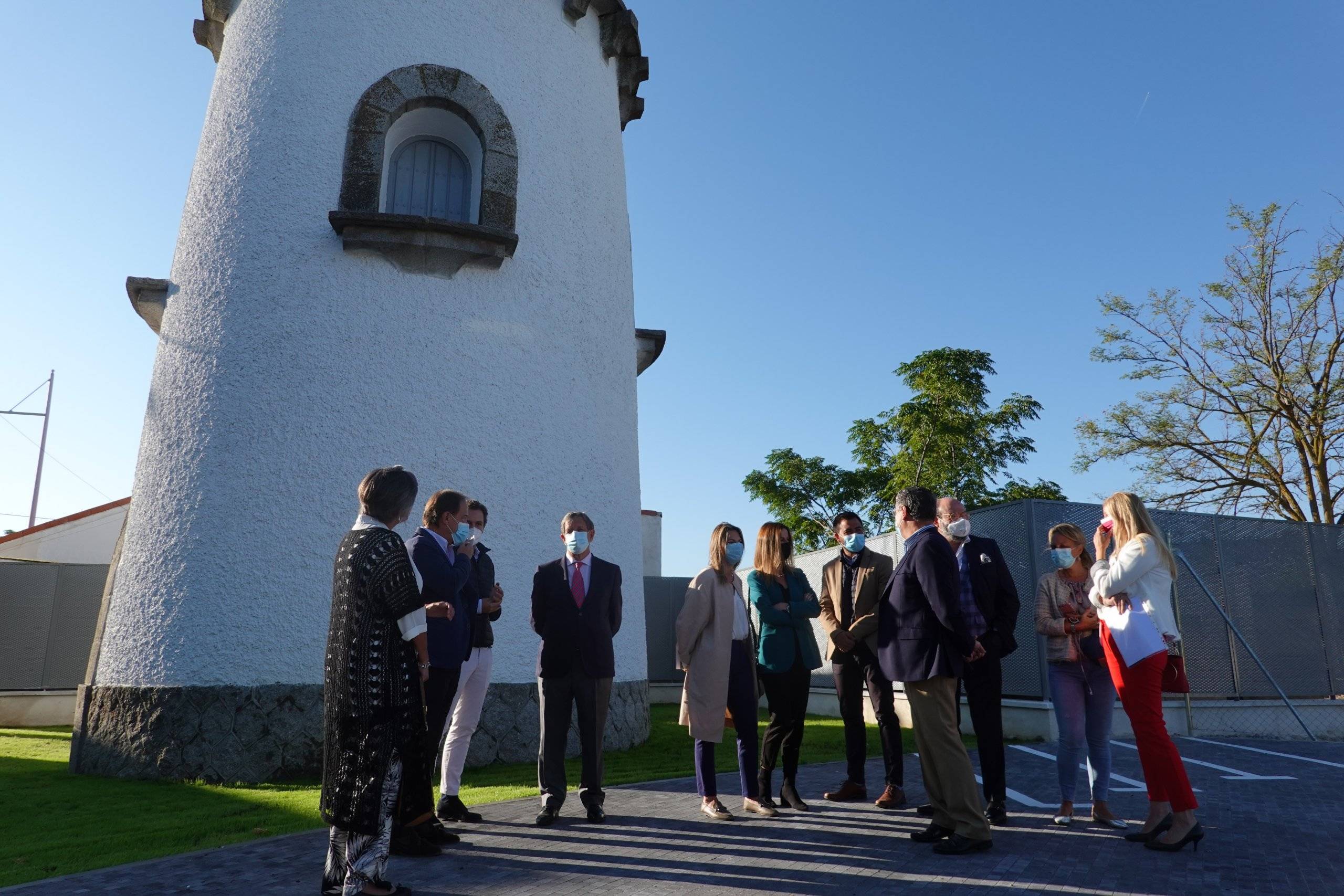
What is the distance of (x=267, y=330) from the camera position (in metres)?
8.47

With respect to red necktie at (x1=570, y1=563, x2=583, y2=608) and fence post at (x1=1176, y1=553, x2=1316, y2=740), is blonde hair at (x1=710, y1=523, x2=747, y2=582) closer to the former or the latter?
red necktie at (x1=570, y1=563, x2=583, y2=608)

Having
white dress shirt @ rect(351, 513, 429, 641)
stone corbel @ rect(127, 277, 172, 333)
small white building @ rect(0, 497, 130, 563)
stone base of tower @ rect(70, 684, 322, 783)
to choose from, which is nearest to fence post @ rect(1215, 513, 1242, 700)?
white dress shirt @ rect(351, 513, 429, 641)

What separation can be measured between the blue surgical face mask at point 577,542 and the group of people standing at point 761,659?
→ 0.02 metres

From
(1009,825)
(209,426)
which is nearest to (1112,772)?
(1009,825)

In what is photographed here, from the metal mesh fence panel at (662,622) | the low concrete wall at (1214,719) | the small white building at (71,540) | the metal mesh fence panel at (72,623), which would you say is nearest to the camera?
the low concrete wall at (1214,719)

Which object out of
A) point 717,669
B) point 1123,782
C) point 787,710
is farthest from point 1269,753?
point 717,669

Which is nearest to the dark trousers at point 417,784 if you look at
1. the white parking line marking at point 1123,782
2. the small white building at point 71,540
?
the white parking line marking at point 1123,782

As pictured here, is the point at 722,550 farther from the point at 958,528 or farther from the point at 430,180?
the point at 430,180

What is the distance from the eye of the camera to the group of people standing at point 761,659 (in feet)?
13.3

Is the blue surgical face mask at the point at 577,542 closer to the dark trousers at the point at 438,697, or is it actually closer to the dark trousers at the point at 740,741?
the dark trousers at the point at 438,697

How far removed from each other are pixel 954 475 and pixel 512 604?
2122 cm

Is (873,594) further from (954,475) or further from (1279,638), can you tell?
(954,475)

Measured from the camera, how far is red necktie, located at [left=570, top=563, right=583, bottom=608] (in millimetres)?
5816

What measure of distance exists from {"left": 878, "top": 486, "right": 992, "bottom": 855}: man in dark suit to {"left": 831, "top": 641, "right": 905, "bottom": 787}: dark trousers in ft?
3.52
